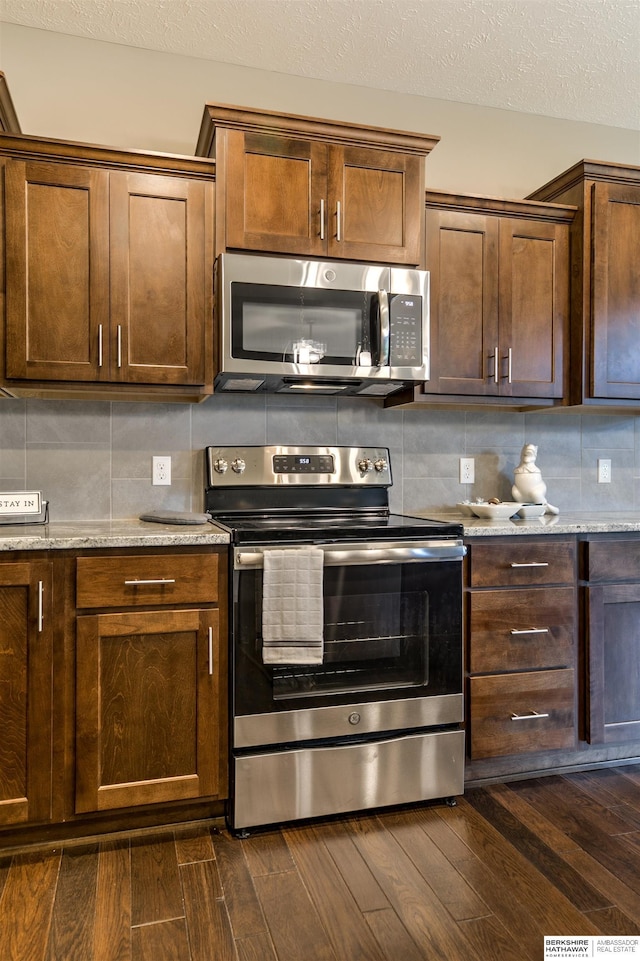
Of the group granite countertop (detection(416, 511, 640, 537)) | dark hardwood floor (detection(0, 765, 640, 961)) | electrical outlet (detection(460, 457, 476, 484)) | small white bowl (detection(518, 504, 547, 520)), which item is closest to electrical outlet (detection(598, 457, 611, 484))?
granite countertop (detection(416, 511, 640, 537))

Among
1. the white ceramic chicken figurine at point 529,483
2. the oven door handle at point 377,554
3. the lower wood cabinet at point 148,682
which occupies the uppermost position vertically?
the white ceramic chicken figurine at point 529,483

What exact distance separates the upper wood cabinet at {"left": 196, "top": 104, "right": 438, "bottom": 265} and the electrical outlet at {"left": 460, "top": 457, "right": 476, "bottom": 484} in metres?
0.94

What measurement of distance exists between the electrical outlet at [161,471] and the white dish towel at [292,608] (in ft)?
2.46

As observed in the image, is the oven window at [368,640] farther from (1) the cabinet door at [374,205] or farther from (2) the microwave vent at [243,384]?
(1) the cabinet door at [374,205]

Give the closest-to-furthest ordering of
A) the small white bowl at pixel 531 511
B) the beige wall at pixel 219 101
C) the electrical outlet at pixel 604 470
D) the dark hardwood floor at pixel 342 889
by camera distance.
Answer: the dark hardwood floor at pixel 342 889
the beige wall at pixel 219 101
the small white bowl at pixel 531 511
the electrical outlet at pixel 604 470

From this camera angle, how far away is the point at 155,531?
210 cm

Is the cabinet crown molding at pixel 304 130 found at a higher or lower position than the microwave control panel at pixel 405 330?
higher

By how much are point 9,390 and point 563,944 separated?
2.31 meters

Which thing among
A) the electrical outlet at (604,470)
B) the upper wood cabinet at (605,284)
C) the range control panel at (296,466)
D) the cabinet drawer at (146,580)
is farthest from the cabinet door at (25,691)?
the electrical outlet at (604,470)

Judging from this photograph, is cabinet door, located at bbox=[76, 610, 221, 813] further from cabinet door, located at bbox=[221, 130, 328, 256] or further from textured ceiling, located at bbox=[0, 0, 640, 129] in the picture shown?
textured ceiling, located at bbox=[0, 0, 640, 129]

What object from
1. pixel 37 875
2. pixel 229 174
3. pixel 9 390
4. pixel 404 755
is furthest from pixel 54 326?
pixel 404 755

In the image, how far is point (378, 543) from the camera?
2148 millimetres

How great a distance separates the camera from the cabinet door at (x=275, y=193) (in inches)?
90.8

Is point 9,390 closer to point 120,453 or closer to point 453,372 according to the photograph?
point 120,453
